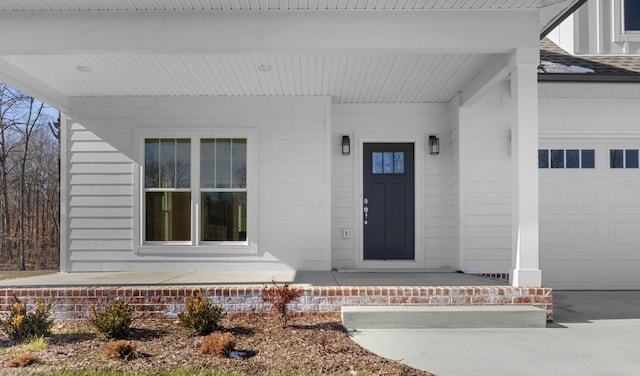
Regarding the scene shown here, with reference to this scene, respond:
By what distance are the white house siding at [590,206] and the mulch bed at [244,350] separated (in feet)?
14.5

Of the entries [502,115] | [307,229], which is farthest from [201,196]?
→ [502,115]

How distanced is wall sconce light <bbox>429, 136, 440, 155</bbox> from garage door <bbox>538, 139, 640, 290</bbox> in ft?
5.09

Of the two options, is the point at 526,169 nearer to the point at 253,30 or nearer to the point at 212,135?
the point at 253,30

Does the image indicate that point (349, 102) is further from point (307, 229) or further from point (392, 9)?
point (392, 9)

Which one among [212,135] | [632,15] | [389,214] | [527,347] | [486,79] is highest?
[632,15]

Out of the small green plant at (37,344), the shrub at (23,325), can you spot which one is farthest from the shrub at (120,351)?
the shrub at (23,325)

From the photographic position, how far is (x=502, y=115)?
8.14 m

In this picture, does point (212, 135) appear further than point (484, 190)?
Yes

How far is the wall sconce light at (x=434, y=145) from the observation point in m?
8.55

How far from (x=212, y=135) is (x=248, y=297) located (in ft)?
11.6

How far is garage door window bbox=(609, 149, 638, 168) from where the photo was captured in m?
8.27

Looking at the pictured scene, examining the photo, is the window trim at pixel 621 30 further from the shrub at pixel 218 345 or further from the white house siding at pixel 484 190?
the shrub at pixel 218 345

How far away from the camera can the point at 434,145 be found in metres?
8.55

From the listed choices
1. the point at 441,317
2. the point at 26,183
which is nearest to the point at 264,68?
the point at 441,317
